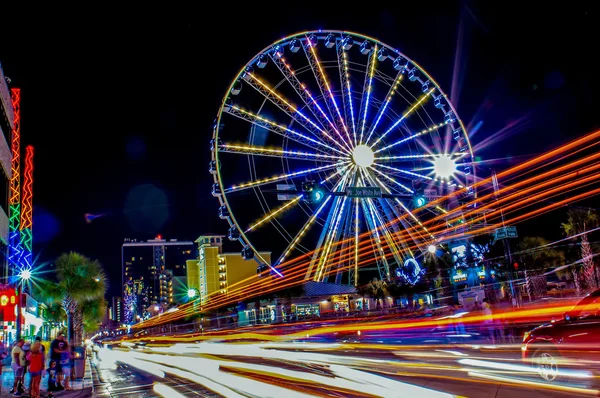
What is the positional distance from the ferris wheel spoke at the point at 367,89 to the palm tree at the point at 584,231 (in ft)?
56.1

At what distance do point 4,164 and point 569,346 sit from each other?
33652mm

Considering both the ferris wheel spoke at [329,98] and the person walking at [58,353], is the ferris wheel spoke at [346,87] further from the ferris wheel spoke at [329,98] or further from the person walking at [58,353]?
the person walking at [58,353]

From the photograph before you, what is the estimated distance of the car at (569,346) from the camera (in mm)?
9945

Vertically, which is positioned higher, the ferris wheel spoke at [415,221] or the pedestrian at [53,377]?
the ferris wheel spoke at [415,221]

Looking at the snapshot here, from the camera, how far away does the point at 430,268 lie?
5088cm

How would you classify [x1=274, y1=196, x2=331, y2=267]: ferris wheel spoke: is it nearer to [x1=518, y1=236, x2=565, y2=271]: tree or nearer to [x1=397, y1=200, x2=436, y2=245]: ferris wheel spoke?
[x1=397, y1=200, x2=436, y2=245]: ferris wheel spoke

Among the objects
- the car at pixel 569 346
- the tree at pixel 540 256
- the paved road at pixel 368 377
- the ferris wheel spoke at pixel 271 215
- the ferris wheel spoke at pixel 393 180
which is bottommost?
the paved road at pixel 368 377

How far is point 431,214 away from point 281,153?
10.5 meters

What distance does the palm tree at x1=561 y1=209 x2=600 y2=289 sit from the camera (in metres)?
37.4

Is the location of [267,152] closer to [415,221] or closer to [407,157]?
[407,157]

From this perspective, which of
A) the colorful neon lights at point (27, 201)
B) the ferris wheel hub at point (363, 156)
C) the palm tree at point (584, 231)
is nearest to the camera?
the ferris wheel hub at point (363, 156)

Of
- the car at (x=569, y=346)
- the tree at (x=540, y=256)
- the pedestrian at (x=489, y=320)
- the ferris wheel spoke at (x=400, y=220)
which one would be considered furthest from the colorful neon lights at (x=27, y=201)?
the car at (x=569, y=346)

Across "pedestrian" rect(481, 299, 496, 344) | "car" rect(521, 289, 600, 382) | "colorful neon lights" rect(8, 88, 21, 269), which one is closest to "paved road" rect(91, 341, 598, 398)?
"car" rect(521, 289, 600, 382)

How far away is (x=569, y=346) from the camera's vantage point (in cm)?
1014
